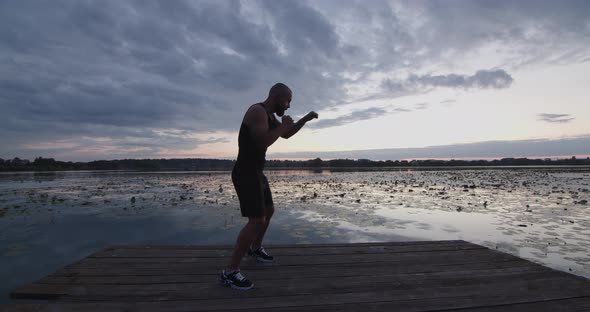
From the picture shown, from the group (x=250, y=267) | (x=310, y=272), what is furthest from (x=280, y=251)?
(x=310, y=272)

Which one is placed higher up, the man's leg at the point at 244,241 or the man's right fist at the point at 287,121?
the man's right fist at the point at 287,121

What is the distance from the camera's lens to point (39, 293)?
3.21 meters

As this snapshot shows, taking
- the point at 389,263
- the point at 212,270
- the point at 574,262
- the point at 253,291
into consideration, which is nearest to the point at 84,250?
the point at 212,270

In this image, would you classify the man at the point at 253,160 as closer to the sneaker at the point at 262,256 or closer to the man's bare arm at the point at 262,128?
the man's bare arm at the point at 262,128

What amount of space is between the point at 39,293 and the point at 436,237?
8.32 metres

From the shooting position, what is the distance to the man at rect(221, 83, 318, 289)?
3.51m

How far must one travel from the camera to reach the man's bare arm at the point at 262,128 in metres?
3.49

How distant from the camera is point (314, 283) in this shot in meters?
3.60

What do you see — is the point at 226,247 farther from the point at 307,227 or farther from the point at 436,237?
the point at 436,237

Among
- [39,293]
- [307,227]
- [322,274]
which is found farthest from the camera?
[307,227]

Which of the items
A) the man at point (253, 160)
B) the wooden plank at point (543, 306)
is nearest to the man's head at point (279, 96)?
the man at point (253, 160)

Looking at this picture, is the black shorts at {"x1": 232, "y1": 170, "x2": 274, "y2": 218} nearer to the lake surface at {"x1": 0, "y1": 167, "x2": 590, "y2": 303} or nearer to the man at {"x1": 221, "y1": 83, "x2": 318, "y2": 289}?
the man at {"x1": 221, "y1": 83, "x2": 318, "y2": 289}

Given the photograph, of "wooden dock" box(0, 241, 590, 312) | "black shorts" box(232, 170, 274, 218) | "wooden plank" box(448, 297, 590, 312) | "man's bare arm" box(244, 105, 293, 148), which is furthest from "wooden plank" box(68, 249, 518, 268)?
A: "man's bare arm" box(244, 105, 293, 148)

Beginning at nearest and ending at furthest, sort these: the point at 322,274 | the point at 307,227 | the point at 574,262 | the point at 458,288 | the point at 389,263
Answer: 1. the point at 458,288
2. the point at 322,274
3. the point at 389,263
4. the point at 574,262
5. the point at 307,227
